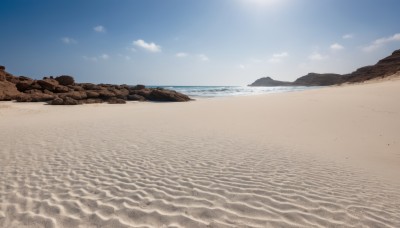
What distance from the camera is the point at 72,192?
493cm

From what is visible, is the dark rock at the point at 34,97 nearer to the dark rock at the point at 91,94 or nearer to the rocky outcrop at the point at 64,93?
the rocky outcrop at the point at 64,93

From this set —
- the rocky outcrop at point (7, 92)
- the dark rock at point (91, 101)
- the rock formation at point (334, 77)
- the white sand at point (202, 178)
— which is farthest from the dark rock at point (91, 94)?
the rock formation at point (334, 77)

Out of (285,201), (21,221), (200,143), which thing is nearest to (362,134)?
(200,143)

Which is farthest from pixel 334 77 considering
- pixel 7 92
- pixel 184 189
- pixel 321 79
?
pixel 184 189

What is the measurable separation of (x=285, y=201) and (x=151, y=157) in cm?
444

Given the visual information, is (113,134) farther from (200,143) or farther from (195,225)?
(195,225)

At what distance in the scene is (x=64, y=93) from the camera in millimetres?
28000

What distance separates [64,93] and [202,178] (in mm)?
28173

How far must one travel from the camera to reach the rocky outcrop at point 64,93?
25466 mm

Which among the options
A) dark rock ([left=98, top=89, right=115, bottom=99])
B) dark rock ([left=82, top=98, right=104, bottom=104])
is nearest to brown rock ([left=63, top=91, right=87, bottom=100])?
dark rock ([left=82, top=98, right=104, bottom=104])

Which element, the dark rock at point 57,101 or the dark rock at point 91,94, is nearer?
the dark rock at point 57,101

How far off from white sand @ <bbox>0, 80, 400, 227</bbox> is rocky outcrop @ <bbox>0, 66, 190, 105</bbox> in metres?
16.4

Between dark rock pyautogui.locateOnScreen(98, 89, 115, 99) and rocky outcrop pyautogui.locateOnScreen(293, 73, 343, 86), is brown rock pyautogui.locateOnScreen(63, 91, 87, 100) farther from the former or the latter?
rocky outcrop pyautogui.locateOnScreen(293, 73, 343, 86)

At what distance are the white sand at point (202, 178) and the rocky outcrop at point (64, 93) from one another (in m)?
16.4
